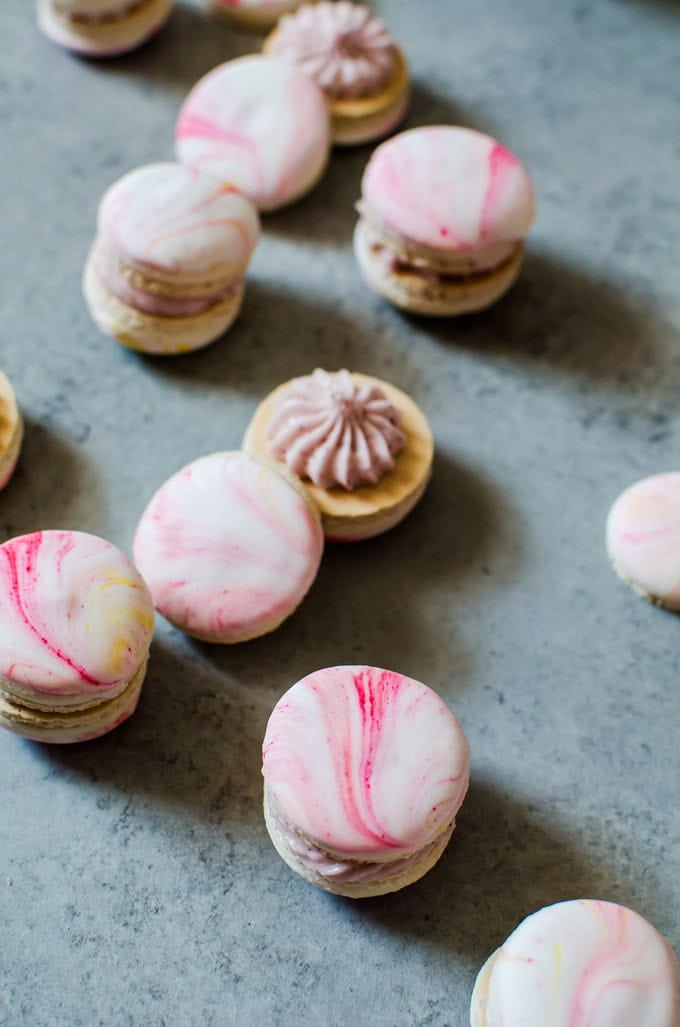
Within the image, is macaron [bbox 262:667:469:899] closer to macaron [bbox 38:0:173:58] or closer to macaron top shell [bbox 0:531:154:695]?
macaron top shell [bbox 0:531:154:695]

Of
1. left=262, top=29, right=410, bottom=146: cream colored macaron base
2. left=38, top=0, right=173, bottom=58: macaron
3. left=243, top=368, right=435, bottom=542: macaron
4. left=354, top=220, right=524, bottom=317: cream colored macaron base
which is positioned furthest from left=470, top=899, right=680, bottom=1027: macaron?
left=38, top=0, right=173, bottom=58: macaron

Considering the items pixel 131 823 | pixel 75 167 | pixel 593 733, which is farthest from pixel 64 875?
A: pixel 75 167

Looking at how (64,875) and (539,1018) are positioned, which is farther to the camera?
(64,875)

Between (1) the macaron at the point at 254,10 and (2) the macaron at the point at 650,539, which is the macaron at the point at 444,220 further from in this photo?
(1) the macaron at the point at 254,10

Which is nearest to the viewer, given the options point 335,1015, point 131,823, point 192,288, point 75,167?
point 335,1015

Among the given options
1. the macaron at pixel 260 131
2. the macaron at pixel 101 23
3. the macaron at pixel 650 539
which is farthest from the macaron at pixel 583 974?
the macaron at pixel 101 23

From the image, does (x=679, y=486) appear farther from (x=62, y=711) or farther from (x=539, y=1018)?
(x=62, y=711)
